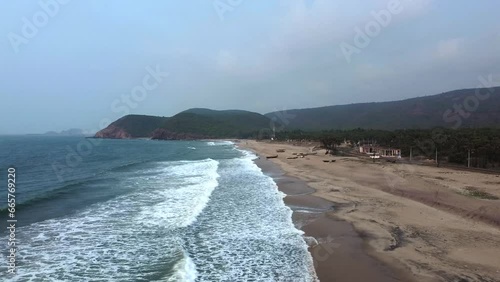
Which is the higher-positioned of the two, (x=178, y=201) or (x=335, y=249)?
(x=178, y=201)

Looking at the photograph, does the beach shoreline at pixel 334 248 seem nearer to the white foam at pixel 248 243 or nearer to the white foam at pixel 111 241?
the white foam at pixel 248 243

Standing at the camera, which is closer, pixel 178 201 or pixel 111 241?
pixel 111 241

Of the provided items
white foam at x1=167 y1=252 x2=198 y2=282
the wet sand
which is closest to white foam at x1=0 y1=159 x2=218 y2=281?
white foam at x1=167 y1=252 x2=198 y2=282

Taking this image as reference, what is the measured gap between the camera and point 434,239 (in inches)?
545

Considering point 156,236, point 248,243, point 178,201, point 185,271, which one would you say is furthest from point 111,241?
point 178,201

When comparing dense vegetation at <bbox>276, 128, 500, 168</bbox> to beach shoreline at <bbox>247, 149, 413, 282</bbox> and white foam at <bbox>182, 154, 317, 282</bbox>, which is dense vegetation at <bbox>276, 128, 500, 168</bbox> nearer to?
beach shoreline at <bbox>247, 149, 413, 282</bbox>

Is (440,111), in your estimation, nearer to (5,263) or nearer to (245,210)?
(245,210)

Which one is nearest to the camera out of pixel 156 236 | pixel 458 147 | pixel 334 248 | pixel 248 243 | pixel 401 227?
pixel 334 248

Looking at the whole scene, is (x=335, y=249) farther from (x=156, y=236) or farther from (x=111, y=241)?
(x=111, y=241)

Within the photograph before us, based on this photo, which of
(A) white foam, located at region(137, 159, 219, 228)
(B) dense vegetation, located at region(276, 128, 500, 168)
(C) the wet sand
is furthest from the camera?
(B) dense vegetation, located at region(276, 128, 500, 168)

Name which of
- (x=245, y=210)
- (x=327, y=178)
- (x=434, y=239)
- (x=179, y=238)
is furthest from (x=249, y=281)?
(x=327, y=178)

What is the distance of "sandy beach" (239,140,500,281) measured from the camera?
11.0 metres

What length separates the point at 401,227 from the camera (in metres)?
15.7

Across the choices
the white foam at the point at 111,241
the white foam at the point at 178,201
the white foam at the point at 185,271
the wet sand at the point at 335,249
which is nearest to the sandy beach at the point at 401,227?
the wet sand at the point at 335,249
